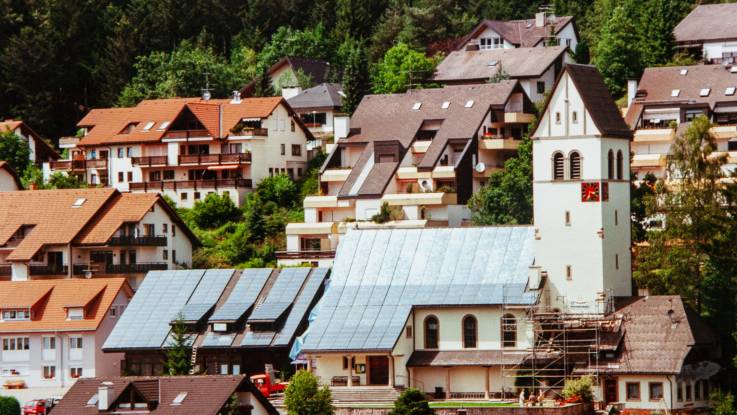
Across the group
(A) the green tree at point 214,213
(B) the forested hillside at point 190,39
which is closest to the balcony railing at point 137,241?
(A) the green tree at point 214,213

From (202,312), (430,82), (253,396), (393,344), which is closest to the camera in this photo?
(253,396)

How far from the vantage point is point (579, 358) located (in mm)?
96438

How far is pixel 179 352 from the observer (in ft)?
335

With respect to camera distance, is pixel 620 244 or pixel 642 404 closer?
pixel 642 404

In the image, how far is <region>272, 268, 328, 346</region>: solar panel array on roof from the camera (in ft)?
339

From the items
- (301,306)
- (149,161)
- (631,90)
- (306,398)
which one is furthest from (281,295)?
(631,90)

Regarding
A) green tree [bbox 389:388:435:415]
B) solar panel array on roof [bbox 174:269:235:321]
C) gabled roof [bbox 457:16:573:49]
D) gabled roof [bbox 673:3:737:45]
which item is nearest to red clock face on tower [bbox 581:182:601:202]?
green tree [bbox 389:388:435:415]

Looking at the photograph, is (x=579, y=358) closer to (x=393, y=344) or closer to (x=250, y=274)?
(x=393, y=344)

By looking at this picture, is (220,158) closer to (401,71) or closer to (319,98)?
(319,98)

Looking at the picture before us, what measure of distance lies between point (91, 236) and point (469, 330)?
91.2 feet

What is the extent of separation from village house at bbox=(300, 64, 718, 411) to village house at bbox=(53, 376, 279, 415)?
852cm

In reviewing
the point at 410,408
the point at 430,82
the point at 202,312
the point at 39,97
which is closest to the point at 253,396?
the point at 410,408

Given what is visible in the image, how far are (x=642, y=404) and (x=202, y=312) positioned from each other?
23.1m

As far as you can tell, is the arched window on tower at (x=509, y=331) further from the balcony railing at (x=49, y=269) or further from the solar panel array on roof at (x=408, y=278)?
the balcony railing at (x=49, y=269)
